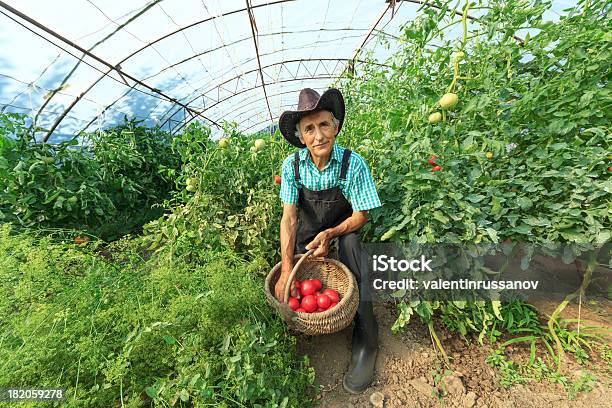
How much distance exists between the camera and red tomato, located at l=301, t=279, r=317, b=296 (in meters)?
1.49

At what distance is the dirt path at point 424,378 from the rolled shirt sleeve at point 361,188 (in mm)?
861

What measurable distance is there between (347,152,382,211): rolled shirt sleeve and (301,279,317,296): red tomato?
19.5 inches

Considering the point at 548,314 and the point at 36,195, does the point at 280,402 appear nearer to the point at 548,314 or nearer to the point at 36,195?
the point at 548,314

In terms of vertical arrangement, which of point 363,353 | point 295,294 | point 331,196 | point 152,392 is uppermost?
point 331,196

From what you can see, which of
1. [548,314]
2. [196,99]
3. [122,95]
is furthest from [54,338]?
[196,99]

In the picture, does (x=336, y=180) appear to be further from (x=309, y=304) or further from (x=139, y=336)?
(x=139, y=336)

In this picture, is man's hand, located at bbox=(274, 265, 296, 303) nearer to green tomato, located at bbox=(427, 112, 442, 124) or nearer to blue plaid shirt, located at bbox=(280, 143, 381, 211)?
blue plaid shirt, located at bbox=(280, 143, 381, 211)

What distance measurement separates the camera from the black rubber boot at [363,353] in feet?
4.70

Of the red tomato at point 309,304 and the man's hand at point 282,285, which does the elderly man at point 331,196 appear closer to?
the man's hand at point 282,285

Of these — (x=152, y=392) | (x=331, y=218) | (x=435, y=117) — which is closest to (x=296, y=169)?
(x=331, y=218)

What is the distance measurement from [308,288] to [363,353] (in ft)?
1.56

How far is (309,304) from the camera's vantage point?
1397 mm

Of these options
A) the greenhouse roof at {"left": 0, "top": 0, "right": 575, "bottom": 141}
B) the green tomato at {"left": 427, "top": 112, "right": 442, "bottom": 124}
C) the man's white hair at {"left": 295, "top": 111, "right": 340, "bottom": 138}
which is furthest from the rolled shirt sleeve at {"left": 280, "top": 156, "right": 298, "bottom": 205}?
the green tomato at {"left": 427, "top": 112, "right": 442, "bottom": 124}

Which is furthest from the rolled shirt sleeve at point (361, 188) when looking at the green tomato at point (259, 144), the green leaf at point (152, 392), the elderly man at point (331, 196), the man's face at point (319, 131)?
the green leaf at point (152, 392)
